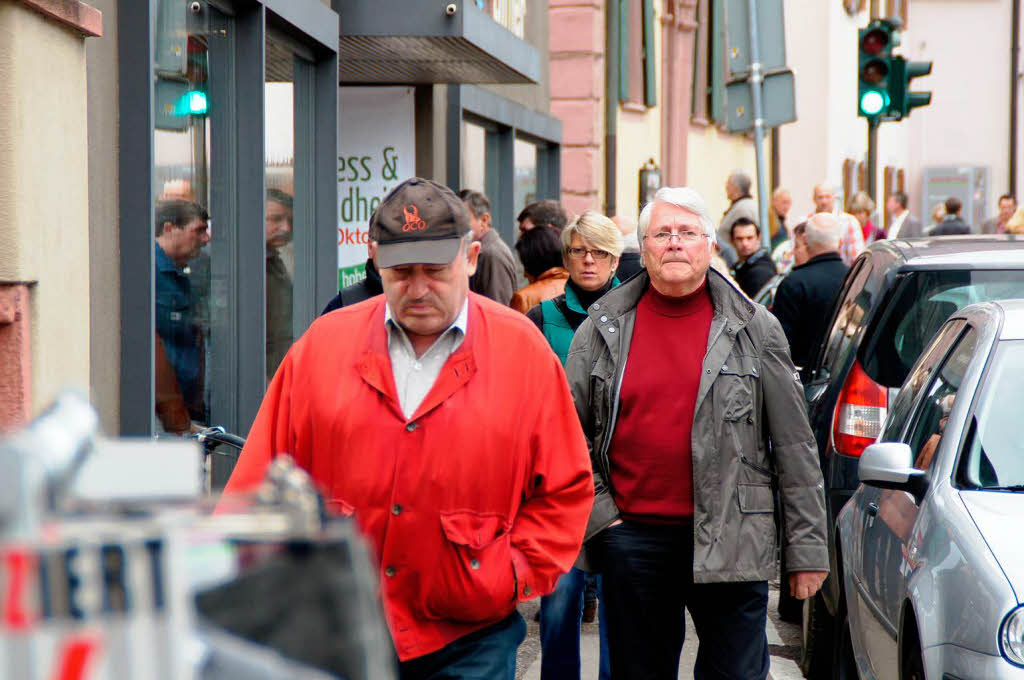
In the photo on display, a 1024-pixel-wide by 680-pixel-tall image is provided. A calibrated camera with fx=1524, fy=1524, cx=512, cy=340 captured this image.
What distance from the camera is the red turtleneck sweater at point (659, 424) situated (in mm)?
4086

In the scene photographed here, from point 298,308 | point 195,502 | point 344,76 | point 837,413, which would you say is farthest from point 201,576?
point 344,76

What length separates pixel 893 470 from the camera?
4.22 meters

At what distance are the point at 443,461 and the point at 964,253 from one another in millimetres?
3485

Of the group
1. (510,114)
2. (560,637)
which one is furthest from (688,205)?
(510,114)

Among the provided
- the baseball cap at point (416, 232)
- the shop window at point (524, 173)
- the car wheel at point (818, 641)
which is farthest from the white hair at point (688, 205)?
the shop window at point (524, 173)

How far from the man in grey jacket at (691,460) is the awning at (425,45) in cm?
486

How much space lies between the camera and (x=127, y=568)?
0.97 meters

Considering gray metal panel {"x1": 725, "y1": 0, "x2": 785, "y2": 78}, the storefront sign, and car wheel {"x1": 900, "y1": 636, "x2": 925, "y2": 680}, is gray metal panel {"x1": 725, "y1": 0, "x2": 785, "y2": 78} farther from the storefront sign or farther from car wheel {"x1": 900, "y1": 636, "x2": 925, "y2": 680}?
car wheel {"x1": 900, "y1": 636, "x2": 925, "y2": 680}

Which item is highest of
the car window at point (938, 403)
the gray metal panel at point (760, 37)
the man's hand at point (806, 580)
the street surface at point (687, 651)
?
the gray metal panel at point (760, 37)

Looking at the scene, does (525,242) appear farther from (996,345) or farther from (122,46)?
(996,345)

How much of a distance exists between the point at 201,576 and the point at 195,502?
5cm

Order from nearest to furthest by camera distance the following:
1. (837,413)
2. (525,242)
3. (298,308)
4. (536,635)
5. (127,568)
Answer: (127,568), (837,413), (536,635), (525,242), (298,308)

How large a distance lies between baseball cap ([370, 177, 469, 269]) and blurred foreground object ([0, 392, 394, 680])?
1999 mm

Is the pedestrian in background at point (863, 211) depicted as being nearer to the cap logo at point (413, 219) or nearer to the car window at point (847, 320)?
the car window at point (847, 320)
